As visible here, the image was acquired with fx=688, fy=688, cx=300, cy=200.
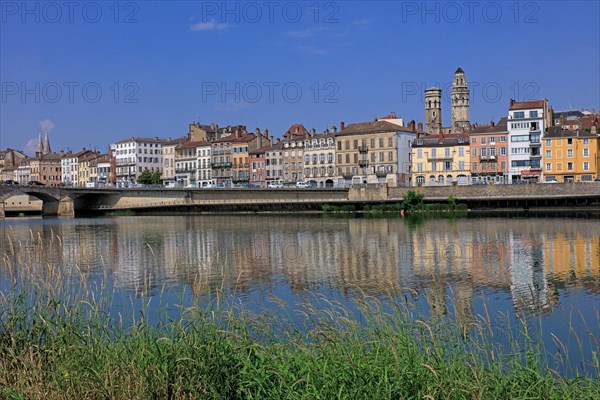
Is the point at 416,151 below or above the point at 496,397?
above

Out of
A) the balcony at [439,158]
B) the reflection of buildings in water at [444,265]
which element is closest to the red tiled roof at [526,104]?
the balcony at [439,158]

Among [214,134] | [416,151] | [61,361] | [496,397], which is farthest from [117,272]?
[214,134]

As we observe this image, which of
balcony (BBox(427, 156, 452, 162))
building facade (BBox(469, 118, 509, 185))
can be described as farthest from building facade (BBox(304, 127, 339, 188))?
building facade (BBox(469, 118, 509, 185))

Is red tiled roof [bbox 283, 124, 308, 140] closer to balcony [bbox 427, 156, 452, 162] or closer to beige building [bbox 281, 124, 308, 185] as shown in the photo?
beige building [bbox 281, 124, 308, 185]

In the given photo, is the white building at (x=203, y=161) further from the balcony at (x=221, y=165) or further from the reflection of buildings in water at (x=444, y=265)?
the reflection of buildings in water at (x=444, y=265)

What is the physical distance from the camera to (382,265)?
2706cm

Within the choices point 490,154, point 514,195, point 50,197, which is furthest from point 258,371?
point 50,197

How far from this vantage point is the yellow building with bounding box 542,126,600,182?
8181 cm

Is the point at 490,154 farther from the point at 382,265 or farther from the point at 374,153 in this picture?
the point at 382,265

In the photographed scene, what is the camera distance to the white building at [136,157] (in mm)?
135250

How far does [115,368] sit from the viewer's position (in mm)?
8695

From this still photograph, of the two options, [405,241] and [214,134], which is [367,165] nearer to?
[214,134]

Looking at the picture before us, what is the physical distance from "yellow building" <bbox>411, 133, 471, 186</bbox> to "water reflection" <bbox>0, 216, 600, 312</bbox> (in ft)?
130

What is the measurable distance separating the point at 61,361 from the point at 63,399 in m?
1.04
